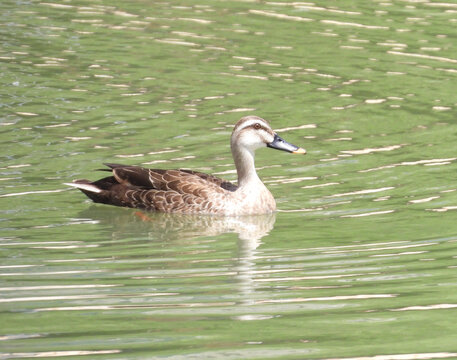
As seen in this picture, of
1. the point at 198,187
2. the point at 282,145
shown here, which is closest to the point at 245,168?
the point at 282,145

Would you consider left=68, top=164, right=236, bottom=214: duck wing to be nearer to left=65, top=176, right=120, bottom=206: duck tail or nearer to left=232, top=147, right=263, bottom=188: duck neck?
left=65, top=176, right=120, bottom=206: duck tail

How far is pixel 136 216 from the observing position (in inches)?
559

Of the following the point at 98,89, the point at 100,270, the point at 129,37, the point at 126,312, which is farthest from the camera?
the point at 129,37

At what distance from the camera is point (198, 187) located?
13945 mm

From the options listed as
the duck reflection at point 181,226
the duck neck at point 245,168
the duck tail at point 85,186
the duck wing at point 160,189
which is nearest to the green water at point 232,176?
the duck reflection at point 181,226

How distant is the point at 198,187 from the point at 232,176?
1654mm

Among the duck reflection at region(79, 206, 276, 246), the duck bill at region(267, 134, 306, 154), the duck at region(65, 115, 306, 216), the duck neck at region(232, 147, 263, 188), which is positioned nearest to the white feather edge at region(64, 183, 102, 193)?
the duck at region(65, 115, 306, 216)

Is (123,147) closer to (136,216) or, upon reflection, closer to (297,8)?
(136,216)

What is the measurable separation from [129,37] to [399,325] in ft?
52.3

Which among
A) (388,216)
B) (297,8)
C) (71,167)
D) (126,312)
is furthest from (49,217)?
(297,8)

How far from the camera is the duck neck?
46.2 feet

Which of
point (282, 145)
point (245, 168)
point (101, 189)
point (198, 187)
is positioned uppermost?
point (282, 145)

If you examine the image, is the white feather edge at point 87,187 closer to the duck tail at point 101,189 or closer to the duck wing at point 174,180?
the duck tail at point 101,189

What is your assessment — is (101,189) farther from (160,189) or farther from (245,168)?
(245,168)
